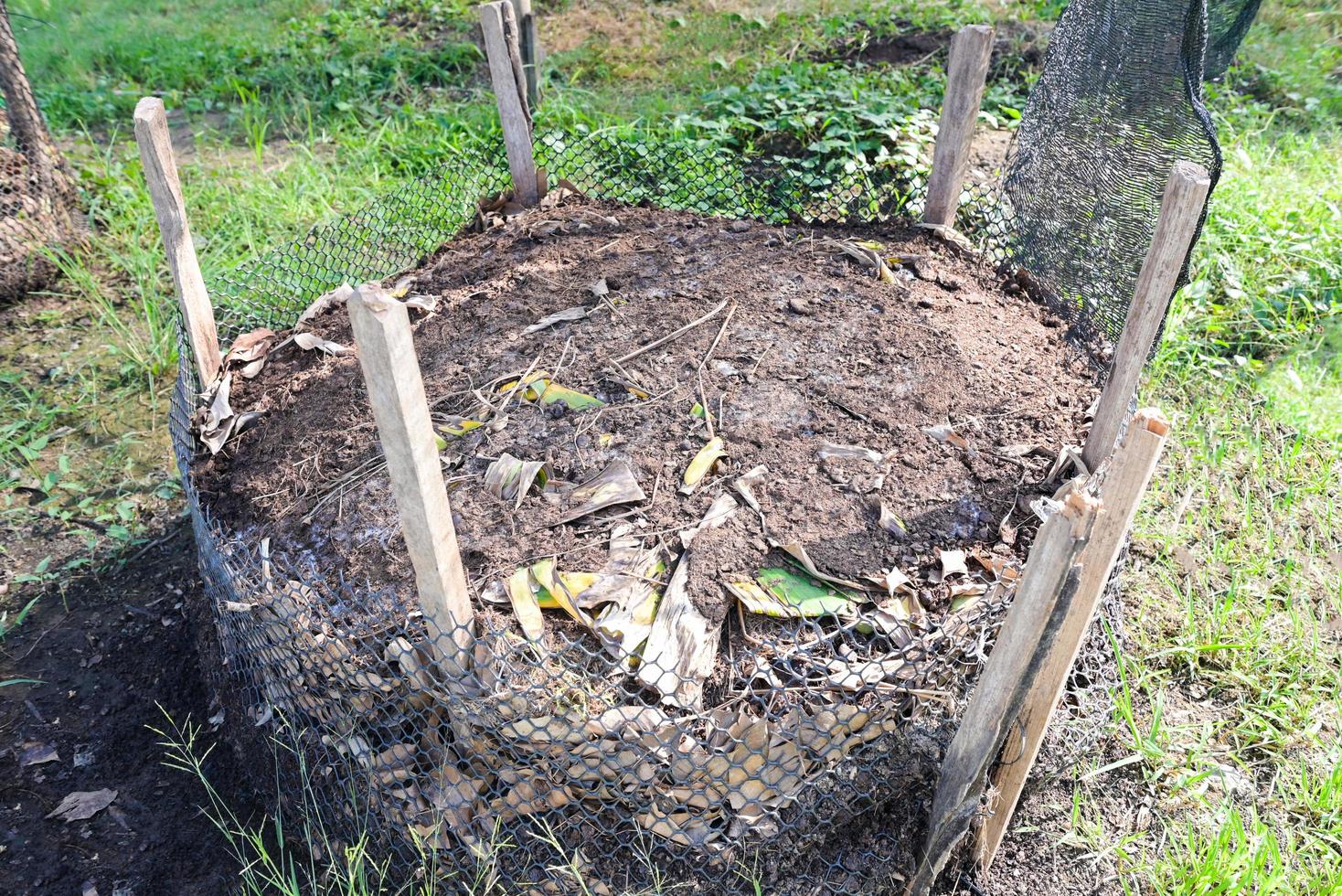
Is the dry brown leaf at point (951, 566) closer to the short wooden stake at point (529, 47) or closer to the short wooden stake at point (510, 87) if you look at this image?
the short wooden stake at point (510, 87)

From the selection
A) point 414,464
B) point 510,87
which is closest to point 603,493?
point 414,464

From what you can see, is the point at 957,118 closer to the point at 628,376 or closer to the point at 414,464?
the point at 628,376

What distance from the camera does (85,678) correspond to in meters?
2.62

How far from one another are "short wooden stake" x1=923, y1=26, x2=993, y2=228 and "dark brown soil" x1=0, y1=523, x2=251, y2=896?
2625mm

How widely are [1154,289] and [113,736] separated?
8.91 ft

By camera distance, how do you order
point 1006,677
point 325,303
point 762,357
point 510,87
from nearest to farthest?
1. point 1006,677
2. point 762,357
3. point 325,303
4. point 510,87

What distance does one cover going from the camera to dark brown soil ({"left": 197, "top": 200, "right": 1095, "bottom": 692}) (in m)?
2.15

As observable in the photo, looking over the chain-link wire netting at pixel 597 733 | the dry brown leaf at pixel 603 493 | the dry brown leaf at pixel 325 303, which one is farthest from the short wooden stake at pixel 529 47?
the chain-link wire netting at pixel 597 733

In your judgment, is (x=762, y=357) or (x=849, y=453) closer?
(x=849, y=453)

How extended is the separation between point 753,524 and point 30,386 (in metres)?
3.02

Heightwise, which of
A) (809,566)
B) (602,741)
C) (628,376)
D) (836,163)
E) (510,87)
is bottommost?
(602,741)

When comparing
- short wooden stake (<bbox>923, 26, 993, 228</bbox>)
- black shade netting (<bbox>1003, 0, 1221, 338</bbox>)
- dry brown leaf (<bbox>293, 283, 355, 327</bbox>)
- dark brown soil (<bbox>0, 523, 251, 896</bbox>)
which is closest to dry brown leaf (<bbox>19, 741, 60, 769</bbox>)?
dark brown soil (<bbox>0, 523, 251, 896</bbox>)

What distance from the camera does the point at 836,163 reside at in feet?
12.6

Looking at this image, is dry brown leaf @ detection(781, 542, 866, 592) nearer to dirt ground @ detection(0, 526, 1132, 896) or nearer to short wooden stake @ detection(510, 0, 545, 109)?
dirt ground @ detection(0, 526, 1132, 896)
